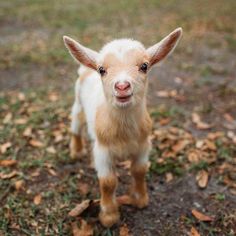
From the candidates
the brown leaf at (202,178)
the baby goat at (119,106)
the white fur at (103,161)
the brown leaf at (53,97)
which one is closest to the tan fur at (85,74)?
the baby goat at (119,106)

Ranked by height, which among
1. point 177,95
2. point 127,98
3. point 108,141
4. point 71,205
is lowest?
point 71,205

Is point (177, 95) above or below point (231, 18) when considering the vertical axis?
below

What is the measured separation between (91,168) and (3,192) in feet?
3.73

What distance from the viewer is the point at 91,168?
15.3ft

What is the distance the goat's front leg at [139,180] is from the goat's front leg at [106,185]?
10.5 inches

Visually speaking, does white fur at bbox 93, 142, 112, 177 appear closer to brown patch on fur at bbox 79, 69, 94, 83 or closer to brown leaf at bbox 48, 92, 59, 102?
brown patch on fur at bbox 79, 69, 94, 83

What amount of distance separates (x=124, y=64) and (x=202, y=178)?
2.12 m

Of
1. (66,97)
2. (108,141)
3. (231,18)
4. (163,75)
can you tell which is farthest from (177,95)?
(231,18)

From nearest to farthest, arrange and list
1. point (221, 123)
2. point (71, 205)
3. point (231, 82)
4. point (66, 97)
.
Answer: point (71, 205), point (221, 123), point (66, 97), point (231, 82)

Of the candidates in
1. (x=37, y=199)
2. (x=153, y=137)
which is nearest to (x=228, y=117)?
(x=153, y=137)

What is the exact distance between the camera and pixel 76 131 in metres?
4.62

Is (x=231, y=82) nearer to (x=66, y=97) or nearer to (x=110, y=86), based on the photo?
(x=66, y=97)

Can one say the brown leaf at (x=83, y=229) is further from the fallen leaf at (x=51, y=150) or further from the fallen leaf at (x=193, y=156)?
the fallen leaf at (x=193, y=156)

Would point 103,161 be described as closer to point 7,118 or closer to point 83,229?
point 83,229
